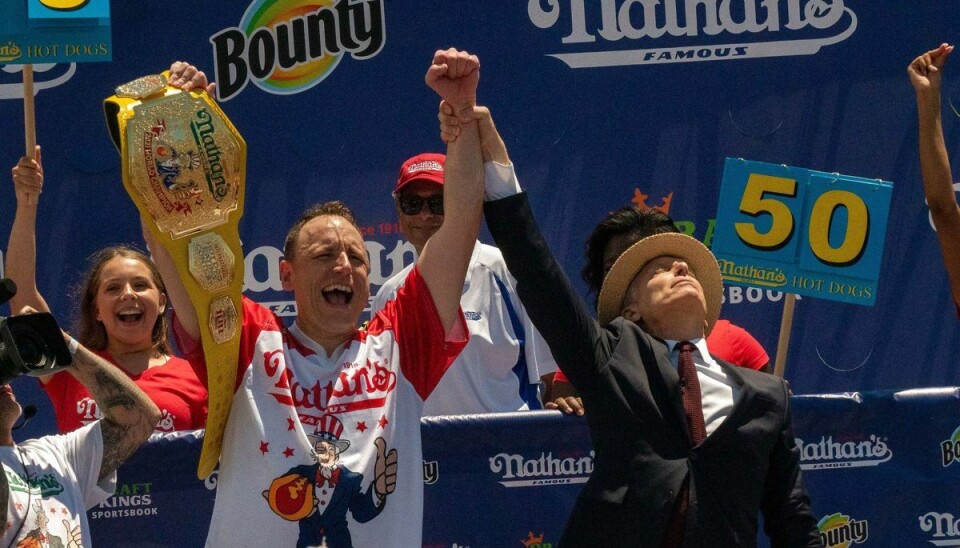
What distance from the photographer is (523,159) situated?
209 inches

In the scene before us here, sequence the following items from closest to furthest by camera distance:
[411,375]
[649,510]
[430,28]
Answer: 1. [649,510]
2. [411,375]
3. [430,28]

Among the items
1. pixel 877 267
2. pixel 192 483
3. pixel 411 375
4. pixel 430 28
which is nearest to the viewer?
pixel 411 375

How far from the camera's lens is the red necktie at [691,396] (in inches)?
116

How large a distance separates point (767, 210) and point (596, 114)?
113cm

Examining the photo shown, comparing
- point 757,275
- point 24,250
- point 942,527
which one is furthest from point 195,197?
point 942,527

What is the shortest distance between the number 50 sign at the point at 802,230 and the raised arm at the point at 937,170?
0.37 m

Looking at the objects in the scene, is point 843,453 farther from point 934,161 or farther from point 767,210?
point 934,161

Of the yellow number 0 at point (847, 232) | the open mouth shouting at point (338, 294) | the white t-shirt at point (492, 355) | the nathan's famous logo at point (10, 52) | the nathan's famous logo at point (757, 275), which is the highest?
the nathan's famous logo at point (10, 52)

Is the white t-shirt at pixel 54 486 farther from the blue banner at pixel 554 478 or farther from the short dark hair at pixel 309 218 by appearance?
the short dark hair at pixel 309 218

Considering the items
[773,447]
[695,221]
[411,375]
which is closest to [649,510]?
[773,447]

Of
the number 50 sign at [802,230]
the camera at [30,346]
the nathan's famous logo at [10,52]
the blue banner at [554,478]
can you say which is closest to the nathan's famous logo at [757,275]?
the number 50 sign at [802,230]

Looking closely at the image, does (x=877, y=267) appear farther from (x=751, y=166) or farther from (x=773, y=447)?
(x=773, y=447)

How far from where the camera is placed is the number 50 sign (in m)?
4.35

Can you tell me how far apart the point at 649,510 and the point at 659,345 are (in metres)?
0.39
